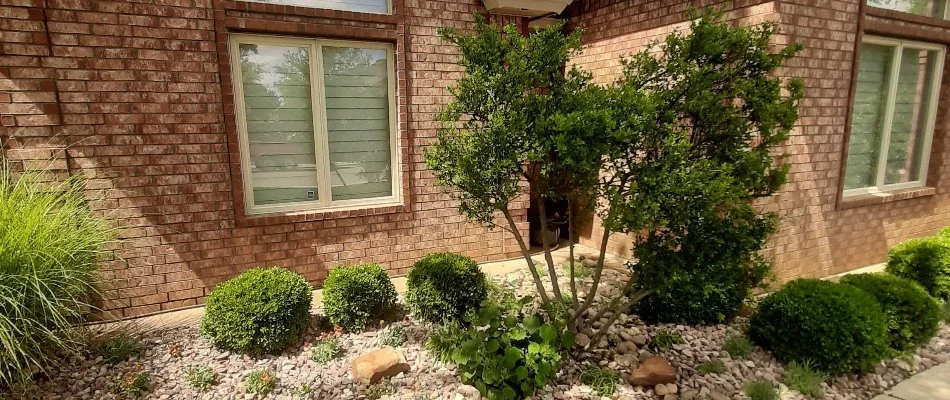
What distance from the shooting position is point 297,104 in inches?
186

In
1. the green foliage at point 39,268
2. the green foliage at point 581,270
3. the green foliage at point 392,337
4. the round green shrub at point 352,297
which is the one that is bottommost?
the green foliage at point 392,337

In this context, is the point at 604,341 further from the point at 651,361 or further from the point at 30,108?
the point at 30,108

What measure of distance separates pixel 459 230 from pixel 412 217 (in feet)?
1.97

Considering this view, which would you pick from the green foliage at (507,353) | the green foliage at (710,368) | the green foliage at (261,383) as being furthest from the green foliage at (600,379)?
the green foliage at (261,383)

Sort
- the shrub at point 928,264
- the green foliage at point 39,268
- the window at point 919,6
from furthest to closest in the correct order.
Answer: the window at point 919,6 → the shrub at point 928,264 → the green foliage at point 39,268

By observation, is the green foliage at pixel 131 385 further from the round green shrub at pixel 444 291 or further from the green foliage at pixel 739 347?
the green foliage at pixel 739 347

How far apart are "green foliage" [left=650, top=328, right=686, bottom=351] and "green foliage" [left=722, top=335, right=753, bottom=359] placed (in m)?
0.32

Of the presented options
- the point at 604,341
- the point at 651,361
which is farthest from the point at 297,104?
the point at 651,361

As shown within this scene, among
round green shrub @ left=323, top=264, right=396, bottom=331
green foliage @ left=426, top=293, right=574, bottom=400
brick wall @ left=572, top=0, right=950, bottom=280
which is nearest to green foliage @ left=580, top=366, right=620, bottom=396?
green foliage @ left=426, top=293, right=574, bottom=400

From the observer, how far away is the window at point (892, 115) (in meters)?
5.38

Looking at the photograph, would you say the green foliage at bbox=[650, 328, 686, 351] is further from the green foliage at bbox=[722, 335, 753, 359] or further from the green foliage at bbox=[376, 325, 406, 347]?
the green foliage at bbox=[376, 325, 406, 347]

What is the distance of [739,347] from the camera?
3.71m

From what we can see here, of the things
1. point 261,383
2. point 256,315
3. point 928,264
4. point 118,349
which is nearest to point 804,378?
point 928,264

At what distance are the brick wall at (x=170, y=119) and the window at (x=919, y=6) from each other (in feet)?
14.9
